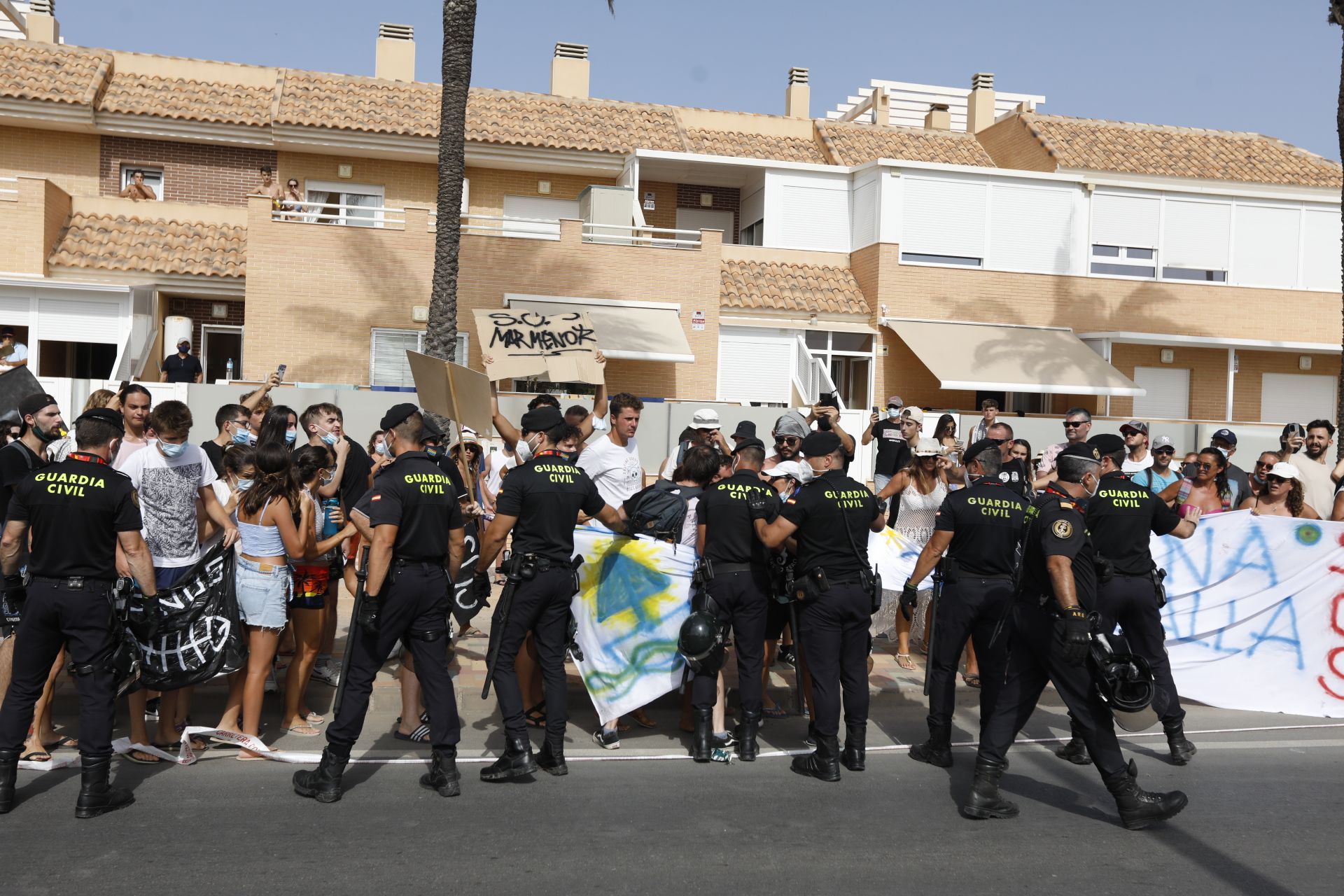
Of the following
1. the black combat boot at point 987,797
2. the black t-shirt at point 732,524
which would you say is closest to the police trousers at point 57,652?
the black t-shirt at point 732,524

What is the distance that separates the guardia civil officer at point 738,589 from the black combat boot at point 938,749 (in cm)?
104

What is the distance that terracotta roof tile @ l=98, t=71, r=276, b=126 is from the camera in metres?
21.6

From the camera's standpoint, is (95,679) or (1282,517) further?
(1282,517)

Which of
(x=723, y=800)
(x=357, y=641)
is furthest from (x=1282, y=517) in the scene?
(x=357, y=641)

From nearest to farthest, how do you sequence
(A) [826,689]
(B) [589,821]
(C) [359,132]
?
(B) [589,821]
(A) [826,689]
(C) [359,132]

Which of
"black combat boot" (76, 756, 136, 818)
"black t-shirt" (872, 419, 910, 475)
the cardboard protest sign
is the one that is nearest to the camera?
"black combat boot" (76, 756, 136, 818)

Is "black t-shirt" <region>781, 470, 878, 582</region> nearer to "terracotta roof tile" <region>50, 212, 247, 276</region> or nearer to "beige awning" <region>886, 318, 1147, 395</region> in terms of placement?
"beige awning" <region>886, 318, 1147, 395</region>

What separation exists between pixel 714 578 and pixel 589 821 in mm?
1789

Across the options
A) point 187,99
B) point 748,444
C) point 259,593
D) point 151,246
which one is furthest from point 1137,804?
point 187,99

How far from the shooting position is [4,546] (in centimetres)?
592

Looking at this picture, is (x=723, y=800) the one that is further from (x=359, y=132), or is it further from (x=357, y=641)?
(x=359, y=132)

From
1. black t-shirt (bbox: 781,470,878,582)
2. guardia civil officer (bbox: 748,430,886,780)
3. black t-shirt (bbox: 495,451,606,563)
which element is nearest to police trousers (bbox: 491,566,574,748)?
black t-shirt (bbox: 495,451,606,563)

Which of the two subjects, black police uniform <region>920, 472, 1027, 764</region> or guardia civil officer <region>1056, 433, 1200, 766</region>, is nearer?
black police uniform <region>920, 472, 1027, 764</region>

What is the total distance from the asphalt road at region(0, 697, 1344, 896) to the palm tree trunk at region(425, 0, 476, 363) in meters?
8.56
